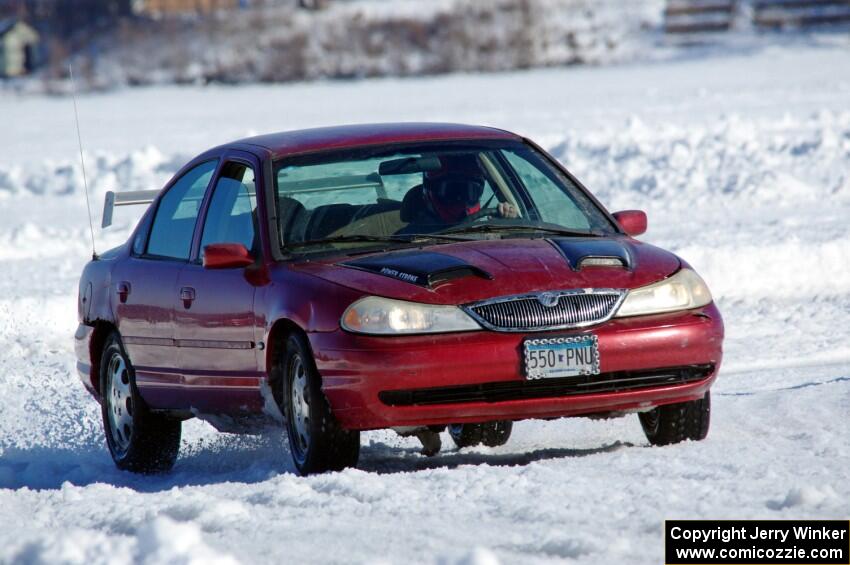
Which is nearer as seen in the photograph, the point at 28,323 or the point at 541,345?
the point at 541,345

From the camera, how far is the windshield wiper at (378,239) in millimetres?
6715

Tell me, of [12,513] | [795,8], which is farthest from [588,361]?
[795,8]

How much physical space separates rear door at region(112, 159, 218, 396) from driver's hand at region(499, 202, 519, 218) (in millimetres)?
1448

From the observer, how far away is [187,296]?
7.24 metres

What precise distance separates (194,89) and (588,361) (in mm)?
36253

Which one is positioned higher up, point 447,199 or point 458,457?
point 447,199

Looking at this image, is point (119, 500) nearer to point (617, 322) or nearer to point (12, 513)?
Answer: point (12, 513)

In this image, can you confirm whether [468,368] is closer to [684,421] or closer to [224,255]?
[684,421]

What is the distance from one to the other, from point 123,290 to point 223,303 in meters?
1.21

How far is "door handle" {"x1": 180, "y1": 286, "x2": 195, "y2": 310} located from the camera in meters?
7.20

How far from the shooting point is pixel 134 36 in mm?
51219

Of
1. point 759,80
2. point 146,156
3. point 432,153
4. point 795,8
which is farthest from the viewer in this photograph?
point 795,8

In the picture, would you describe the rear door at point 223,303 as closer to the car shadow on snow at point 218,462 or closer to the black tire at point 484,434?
the car shadow on snow at point 218,462

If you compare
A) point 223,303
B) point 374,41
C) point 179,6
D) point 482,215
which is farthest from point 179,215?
point 179,6
